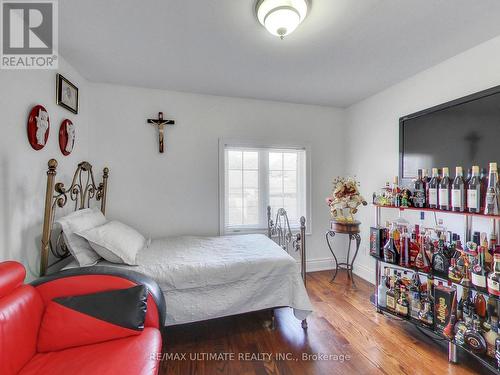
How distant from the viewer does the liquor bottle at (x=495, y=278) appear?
1.40 m

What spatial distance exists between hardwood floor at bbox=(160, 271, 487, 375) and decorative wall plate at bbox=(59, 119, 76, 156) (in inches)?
73.5

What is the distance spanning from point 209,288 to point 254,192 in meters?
1.57

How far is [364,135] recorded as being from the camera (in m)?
3.08

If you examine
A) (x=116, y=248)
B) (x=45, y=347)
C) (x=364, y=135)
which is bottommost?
(x=45, y=347)

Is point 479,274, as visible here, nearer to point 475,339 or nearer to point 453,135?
point 475,339

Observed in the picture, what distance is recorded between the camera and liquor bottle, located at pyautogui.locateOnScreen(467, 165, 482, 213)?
1.57 meters

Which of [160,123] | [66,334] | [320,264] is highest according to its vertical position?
[160,123]

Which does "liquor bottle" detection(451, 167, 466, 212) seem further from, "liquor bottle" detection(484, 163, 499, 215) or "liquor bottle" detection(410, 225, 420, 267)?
"liquor bottle" detection(410, 225, 420, 267)

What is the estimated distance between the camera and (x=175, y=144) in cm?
284

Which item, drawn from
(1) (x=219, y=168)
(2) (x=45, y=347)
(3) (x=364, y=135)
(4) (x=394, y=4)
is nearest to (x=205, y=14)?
(4) (x=394, y=4)

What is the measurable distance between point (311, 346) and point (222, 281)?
2.80ft

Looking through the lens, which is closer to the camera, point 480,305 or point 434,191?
point 480,305

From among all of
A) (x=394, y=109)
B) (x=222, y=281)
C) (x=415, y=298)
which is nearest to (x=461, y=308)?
(x=415, y=298)

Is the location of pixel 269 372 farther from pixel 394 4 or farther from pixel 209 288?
pixel 394 4
